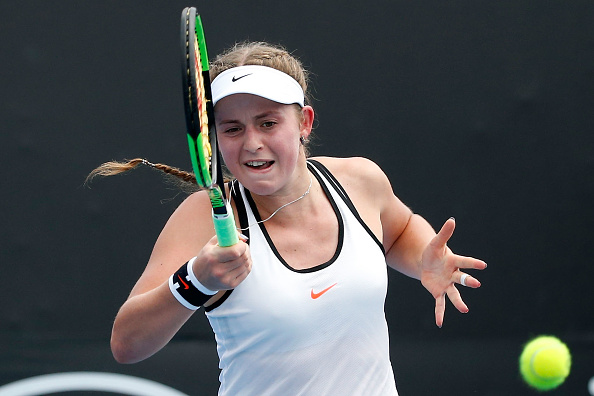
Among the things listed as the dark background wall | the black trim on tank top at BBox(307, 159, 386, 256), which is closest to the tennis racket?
the black trim on tank top at BBox(307, 159, 386, 256)

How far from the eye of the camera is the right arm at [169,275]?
1.59 meters

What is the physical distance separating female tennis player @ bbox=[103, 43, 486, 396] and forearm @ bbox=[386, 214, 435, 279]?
151 mm

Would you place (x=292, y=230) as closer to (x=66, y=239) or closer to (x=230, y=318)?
(x=230, y=318)

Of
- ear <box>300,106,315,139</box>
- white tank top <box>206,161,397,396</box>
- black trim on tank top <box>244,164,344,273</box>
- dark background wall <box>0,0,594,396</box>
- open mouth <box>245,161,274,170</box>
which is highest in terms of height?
dark background wall <box>0,0,594,396</box>

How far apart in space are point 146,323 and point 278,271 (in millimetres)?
339

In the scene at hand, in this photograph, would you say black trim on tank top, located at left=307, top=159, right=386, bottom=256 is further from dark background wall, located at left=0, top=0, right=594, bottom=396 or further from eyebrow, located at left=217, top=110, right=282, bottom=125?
dark background wall, located at left=0, top=0, right=594, bottom=396

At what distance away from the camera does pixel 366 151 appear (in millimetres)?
3443

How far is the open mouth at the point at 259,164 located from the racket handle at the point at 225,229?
34 centimetres

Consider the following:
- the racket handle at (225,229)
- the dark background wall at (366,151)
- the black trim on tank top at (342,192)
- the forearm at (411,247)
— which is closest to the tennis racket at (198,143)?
the racket handle at (225,229)

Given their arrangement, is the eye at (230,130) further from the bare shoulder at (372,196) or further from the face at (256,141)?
the bare shoulder at (372,196)

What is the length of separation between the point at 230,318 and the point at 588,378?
2.16 metres

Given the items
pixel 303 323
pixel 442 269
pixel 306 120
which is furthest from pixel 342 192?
pixel 303 323

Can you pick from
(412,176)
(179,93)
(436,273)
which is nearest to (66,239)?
(179,93)

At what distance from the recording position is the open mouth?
1.88 metres
